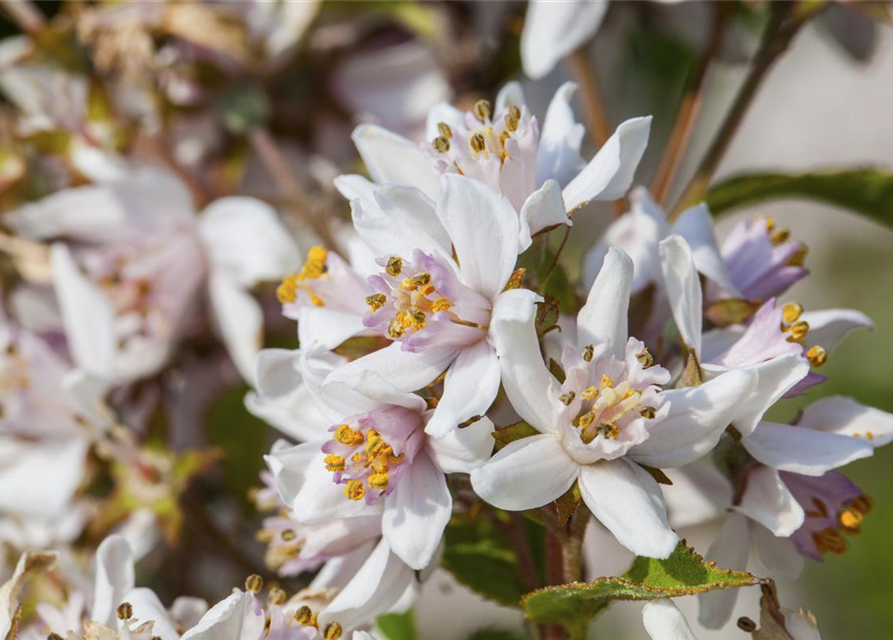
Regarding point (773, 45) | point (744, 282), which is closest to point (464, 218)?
point (744, 282)

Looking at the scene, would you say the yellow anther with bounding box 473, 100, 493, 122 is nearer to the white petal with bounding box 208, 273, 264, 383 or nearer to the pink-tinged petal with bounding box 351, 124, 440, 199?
the pink-tinged petal with bounding box 351, 124, 440, 199

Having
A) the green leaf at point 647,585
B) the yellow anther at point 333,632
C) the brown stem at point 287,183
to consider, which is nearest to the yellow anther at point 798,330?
the green leaf at point 647,585

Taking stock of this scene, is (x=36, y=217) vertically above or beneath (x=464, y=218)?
beneath

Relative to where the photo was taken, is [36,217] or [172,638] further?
[36,217]

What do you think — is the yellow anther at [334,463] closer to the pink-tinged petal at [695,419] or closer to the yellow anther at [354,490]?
the yellow anther at [354,490]

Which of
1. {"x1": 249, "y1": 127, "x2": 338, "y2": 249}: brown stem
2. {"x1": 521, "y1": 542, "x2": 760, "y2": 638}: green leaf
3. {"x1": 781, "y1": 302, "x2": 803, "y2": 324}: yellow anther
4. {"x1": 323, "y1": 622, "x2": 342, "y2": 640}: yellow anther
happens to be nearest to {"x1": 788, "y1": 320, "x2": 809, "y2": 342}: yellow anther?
{"x1": 781, "y1": 302, "x2": 803, "y2": 324}: yellow anther

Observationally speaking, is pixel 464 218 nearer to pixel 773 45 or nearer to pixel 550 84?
pixel 773 45
